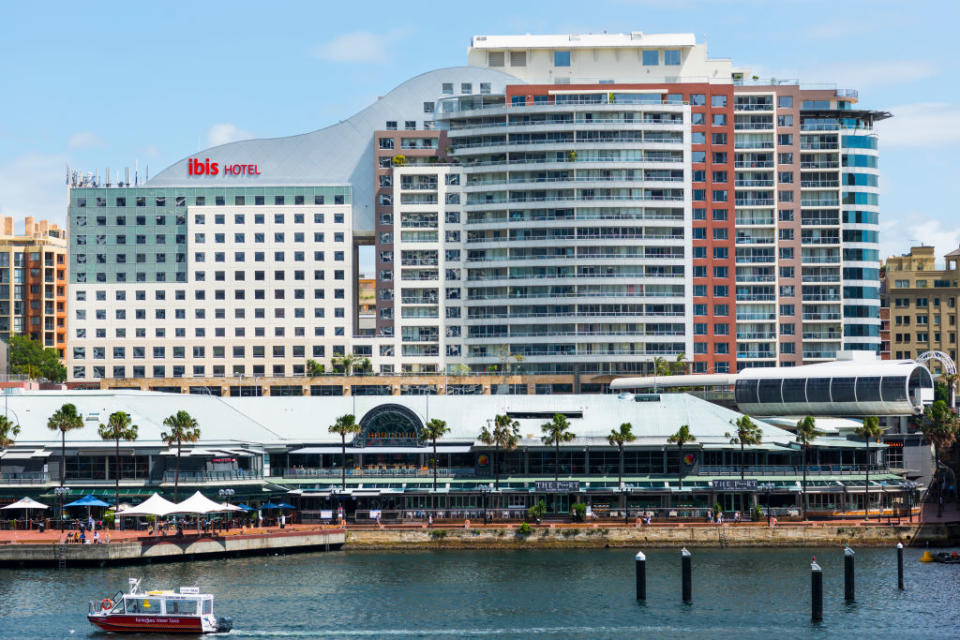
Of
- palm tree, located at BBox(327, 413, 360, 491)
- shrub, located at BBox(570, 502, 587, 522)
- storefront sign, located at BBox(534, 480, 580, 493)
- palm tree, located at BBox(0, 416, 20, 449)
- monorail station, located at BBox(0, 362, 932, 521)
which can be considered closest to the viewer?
shrub, located at BBox(570, 502, 587, 522)

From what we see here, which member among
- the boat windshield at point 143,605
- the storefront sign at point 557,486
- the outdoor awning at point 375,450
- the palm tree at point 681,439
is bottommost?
the boat windshield at point 143,605

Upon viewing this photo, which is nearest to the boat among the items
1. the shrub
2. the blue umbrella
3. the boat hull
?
the boat hull

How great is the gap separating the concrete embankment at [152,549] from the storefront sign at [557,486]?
93.2 ft

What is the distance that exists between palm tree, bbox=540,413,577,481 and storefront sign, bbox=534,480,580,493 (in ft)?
3.40

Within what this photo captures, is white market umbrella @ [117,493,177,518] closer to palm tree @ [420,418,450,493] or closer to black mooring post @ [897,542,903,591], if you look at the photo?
palm tree @ [420,418,450,493]

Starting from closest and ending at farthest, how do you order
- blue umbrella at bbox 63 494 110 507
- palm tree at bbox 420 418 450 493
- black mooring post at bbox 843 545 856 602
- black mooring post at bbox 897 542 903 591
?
black mooring post at bbox 843 545 856 602
black mooring post at bbox 897 542 903 591
blue umbrella at bbox 63 494 110 507
palm tree at bbox 420 418 450 493

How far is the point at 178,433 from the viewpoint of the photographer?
161 meters

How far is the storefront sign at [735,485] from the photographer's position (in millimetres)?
165625

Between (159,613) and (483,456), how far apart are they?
7005cm

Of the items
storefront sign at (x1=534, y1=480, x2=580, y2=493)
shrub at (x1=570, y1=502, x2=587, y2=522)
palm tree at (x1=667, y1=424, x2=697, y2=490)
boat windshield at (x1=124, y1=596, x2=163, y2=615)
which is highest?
palm tree at (x1=667, y1=424, x2=697, y2=490)

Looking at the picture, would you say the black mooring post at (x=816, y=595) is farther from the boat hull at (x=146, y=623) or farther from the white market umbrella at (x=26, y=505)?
the white market umbrella at (x=26, y=505)

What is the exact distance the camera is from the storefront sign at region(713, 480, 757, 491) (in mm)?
165625

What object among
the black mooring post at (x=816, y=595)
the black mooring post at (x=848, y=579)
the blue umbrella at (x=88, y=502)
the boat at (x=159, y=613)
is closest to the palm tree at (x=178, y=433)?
the blue umbrella at (x=88, y=502)

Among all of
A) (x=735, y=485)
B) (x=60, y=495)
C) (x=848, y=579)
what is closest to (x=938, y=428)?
(x=735, y=485)
